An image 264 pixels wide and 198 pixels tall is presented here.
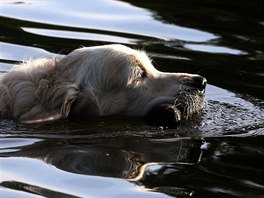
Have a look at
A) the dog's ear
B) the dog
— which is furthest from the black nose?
the dog's ear

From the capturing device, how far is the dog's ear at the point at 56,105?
7.50 m

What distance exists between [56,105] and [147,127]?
0.87m

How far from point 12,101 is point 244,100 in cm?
272

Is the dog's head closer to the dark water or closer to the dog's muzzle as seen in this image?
the dog's muzzle

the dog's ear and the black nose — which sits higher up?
the black nose

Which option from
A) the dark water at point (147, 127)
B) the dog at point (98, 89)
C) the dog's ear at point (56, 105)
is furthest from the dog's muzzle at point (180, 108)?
the dog's ear at point (56, 105)

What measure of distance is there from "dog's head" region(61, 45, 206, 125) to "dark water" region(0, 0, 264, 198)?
16 cm

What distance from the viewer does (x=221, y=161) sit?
687 cm

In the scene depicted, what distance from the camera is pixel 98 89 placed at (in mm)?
7848

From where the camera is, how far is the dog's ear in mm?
7500

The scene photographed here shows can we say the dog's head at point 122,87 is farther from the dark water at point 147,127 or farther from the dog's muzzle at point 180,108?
the dark water at point 147,127

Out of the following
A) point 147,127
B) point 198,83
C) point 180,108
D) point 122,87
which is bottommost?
point 147,127

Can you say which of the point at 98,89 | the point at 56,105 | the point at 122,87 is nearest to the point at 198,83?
the point at 122,87

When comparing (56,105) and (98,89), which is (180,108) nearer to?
(98,89)
